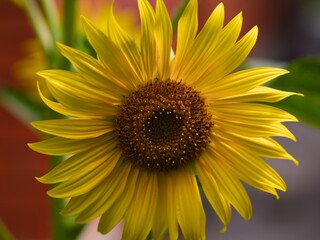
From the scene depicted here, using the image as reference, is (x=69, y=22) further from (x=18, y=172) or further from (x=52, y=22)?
(x=18, y=172)

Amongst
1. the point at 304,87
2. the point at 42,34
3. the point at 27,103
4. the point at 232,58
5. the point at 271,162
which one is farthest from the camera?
the point at 271,162

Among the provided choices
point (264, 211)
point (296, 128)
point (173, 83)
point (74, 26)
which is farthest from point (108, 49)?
point (296, 128)

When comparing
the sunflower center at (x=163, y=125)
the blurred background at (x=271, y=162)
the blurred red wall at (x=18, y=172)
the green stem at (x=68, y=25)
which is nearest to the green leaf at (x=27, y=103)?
the blurred background at (x=271, y=162)

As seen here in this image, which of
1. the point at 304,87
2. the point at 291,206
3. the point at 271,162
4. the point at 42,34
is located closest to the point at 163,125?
the point at 304,87

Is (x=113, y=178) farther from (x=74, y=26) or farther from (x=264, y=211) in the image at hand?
(x=264, y=211)

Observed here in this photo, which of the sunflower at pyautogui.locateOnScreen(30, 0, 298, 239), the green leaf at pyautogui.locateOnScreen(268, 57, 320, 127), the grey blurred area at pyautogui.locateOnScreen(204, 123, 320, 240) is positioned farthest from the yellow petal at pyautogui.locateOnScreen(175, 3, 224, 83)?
the grey blurred area at pyautogui.locateOnScreen(204, 123, 320, 240)

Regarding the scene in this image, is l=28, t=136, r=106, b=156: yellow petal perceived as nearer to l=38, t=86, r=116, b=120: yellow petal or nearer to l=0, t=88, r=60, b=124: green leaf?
l=38, t=86, r=116, b=120: yellow petal

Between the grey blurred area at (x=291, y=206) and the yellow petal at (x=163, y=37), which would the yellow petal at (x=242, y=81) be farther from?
the grey blurred area at (x=291, y=206)
